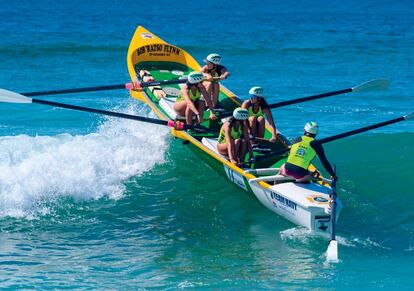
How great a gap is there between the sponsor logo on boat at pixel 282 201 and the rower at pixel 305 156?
0.47 m

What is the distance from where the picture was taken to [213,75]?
62.1 ft

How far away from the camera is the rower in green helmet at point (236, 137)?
15.7 meters

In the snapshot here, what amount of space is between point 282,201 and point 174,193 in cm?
324

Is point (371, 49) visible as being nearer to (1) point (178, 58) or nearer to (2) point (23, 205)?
(1) point (178, 58)

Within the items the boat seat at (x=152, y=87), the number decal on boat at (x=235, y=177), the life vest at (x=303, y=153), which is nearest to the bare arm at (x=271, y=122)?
the number decal on boat at (x=235, y=177)

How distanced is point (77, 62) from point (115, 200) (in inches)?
606

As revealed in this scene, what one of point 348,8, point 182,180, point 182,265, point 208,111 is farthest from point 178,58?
point 348,8

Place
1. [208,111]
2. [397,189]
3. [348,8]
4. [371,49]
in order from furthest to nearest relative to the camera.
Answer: [348,8], [371,49], [208,111], [397,189]

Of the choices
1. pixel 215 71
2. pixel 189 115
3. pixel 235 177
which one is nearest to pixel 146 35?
pixel 215 71

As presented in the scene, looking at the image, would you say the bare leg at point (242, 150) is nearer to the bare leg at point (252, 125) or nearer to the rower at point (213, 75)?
the bare leg at point (252, 125)

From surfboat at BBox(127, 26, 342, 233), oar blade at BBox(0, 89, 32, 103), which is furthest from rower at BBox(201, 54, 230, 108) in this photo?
oar blade at BBox(0, 89, 32, 103)

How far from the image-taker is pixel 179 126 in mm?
16766

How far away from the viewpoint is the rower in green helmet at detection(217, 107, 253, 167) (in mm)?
15680

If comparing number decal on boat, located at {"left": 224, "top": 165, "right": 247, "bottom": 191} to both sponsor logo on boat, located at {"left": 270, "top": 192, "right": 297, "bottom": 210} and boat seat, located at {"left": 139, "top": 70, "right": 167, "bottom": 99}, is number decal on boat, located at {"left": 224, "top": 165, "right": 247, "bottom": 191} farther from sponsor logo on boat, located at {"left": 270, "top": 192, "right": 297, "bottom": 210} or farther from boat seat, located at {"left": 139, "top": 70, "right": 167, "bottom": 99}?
boat seat, located at {"left": 139, "top": 70, "right": 167, "bottom": 99}
